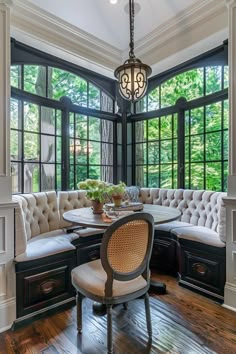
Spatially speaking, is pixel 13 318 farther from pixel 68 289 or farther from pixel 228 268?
pixel 228 268

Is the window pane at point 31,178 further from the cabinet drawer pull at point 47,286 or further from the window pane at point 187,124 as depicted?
the window pane at point 187,124

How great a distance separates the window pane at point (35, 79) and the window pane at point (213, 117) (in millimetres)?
2424

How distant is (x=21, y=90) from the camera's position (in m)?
2.97

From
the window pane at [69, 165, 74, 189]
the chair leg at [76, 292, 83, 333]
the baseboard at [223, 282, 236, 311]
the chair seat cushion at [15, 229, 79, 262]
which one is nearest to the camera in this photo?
the chair leg at [76, 292, 83, 333]

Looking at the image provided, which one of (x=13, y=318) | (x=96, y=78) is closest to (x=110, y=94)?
(x=96, y=78)

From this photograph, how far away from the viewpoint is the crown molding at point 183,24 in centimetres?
268

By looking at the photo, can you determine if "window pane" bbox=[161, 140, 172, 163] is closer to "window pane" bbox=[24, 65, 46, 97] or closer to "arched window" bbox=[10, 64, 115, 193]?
"arched window" bbox=[10, 64, 115, 193]

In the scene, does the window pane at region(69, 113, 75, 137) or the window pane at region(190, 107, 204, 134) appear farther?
the window pane at region(69, 113, 75, 137)

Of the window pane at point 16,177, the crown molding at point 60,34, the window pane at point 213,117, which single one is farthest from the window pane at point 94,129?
the window pane at point 213,117

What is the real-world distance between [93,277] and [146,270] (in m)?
0.40

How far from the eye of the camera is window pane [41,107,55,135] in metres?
→ 3.28

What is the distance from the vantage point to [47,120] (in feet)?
10.9

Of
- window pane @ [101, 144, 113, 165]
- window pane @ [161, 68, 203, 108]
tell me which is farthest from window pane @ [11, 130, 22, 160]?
window pane @ [161, 68, 203, 108]

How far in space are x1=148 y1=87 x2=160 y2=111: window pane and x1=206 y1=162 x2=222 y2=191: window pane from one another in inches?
56.8
